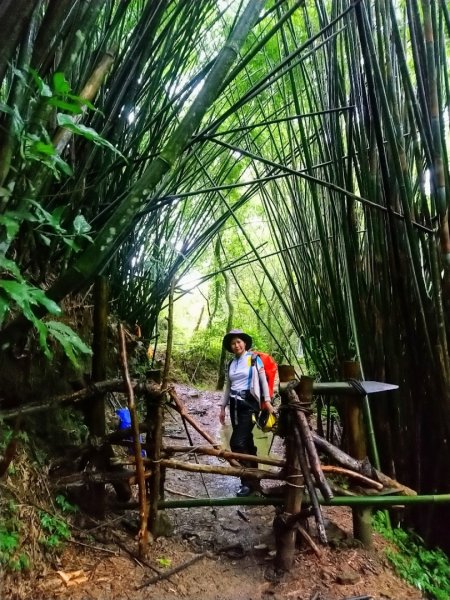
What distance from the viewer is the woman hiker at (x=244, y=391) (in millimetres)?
2947

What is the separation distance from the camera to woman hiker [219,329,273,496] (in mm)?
2947

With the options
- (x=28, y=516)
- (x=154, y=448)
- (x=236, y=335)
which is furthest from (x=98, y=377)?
(x=236, y=335)

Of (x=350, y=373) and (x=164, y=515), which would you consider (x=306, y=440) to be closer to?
(x=350, y=373)

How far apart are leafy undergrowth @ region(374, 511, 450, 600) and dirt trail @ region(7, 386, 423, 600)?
0.29 feet

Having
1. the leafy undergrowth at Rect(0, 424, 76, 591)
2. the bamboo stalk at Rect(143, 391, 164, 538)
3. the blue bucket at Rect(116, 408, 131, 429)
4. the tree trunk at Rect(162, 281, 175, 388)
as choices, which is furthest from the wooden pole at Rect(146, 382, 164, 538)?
the blue bucket at Rect(116, 408, 131, 429)

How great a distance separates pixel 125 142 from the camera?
266 centimetres

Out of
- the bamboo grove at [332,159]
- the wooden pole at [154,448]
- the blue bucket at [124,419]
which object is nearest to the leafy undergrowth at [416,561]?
the bamboo grove at [332,159]

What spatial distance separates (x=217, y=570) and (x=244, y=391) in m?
1.19

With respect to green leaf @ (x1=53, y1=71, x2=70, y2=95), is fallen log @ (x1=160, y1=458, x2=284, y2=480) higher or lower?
lower

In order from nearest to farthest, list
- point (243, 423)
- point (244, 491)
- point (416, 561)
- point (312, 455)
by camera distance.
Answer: point (312, 455) < point (416, 561) < point (244, 491) < point (243, 423)

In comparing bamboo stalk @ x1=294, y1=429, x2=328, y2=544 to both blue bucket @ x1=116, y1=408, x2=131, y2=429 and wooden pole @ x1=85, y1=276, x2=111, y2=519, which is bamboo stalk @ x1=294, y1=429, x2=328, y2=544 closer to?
wooden pole @ x1=85, y1=276, x2=111, y2=519

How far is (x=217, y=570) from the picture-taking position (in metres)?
2.00

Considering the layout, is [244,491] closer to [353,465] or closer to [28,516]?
[353,465]

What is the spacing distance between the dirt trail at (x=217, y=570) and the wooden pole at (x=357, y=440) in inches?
2.6
